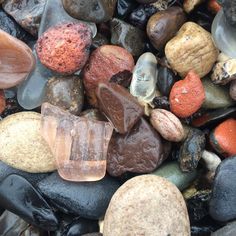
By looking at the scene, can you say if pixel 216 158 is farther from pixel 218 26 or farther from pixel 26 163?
pixel 26 163

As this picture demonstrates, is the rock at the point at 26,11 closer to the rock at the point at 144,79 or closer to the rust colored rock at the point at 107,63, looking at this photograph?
the rust colored rock at the point at 107,63

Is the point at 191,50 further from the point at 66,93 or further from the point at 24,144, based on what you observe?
the point at 24,144

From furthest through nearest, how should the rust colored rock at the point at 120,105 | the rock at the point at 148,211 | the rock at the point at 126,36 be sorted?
1. the rock at the point at 126,36
2. the rust colored rock at the point at 120,105
3. the rock at the point at 148,211

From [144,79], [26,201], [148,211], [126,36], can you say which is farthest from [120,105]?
[26,201]

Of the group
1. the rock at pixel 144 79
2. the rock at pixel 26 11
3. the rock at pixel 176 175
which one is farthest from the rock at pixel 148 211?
the rock at pixel 26 11

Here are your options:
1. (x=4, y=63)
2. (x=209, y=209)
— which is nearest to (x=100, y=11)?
(x=4, y=63)

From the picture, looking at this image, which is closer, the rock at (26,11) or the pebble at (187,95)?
the pebble at (187,95)

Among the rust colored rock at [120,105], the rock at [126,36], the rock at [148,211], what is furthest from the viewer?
the rock at [126,36]
